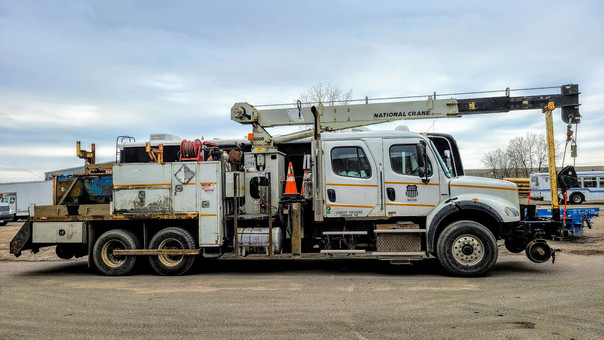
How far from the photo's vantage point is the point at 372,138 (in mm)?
9062

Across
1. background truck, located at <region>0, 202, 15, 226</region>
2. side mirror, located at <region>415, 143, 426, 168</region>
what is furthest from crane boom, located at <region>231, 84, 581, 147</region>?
background truck, located at <region>0, 202, 15, 226</region>

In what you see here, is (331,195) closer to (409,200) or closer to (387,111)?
(409,200)

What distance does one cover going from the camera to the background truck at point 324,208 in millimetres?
8664

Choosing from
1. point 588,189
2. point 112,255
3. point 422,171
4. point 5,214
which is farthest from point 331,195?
point 588,189

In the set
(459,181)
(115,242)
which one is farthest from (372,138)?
(115,242)

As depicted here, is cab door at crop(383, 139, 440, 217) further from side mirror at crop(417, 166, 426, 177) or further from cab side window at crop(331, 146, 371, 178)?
cab side window at crop(331, 146, 371, 178)

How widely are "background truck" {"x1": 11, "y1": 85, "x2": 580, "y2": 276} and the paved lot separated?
0.52 metres

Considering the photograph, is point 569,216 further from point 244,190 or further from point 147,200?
point 147,200

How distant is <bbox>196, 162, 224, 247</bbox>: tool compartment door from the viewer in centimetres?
906

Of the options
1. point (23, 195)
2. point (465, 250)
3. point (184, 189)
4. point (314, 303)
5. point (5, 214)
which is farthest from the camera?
point (23, 195)

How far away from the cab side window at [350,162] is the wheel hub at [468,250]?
2.19 metres

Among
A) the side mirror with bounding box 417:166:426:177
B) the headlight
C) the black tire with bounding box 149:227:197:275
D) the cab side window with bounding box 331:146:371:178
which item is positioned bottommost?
the black tire with bounding box 149:227:197:275

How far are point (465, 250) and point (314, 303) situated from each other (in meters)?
3.42

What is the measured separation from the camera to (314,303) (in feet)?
21.6
